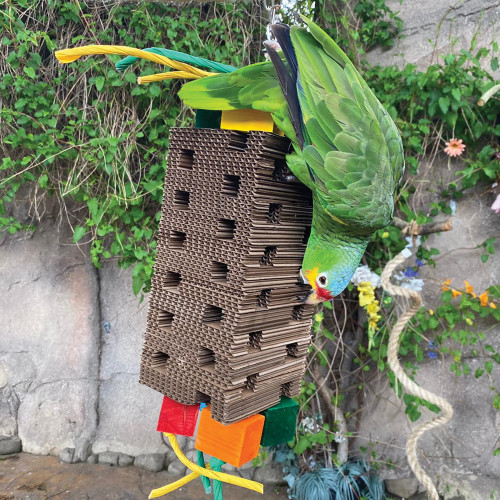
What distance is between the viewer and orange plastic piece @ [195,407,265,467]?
0.86 m

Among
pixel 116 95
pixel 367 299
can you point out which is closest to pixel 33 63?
pixel 116 95

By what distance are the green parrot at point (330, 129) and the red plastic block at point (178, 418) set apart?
1.38 ft

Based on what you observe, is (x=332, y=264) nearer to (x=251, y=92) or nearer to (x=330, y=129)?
(x=330, y=129)

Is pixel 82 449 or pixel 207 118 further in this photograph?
pixel 82 449

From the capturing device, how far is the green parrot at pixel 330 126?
73cm

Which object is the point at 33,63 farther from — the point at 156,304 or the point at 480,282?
the point at 480,282

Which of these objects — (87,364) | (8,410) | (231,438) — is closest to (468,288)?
(231,438)

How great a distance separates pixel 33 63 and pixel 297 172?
4.43 feet

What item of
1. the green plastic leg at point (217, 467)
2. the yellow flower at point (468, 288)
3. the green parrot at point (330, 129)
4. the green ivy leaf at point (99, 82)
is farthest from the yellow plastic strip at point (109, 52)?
the yellow flower at point (468, 288)

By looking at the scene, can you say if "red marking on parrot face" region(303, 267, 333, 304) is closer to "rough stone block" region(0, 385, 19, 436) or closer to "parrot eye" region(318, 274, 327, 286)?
"parrot eye" region(318, 274, 327, 286)

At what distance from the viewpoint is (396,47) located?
1891mm

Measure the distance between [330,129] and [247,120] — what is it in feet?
0.70

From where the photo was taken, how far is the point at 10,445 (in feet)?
6.60

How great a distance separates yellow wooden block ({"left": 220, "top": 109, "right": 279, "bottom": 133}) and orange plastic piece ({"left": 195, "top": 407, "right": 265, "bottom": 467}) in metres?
0.62
